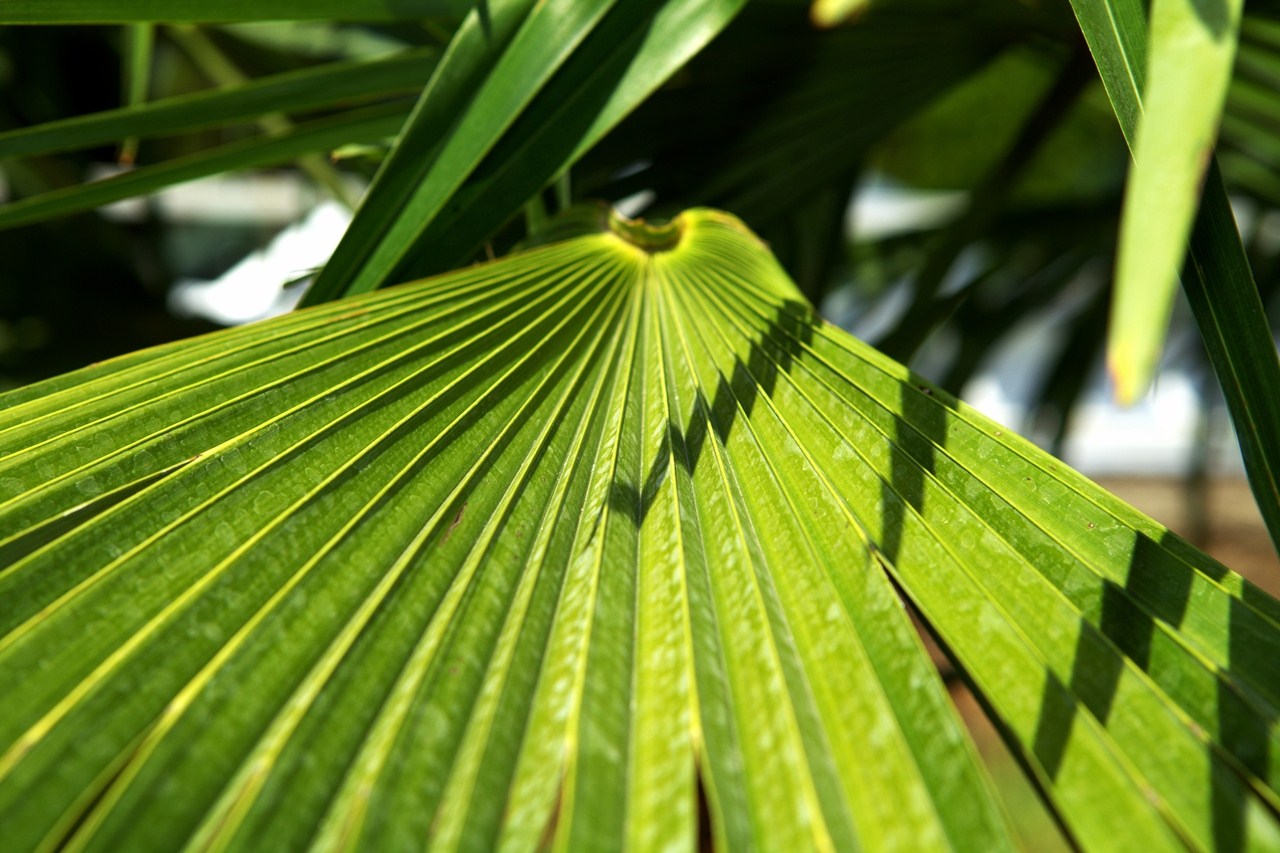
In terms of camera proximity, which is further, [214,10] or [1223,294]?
[214,10]

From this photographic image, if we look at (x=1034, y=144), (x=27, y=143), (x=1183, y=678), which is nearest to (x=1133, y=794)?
(x=1183, y=678)

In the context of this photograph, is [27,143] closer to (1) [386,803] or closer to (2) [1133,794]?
(1) [386,803]

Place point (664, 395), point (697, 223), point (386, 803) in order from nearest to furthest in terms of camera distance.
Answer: point (386, 803)
point (664, 395)
point (697, 223)

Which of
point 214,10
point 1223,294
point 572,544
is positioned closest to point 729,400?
point 572,544

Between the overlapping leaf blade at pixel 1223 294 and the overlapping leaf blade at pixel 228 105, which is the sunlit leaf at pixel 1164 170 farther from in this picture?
the overlapping leaf blade at pixel 228 105

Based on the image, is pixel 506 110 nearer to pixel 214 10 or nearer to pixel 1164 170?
pixel 214 10

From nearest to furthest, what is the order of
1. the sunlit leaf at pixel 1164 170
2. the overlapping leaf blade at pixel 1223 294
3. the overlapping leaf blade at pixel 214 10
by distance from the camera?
the sunlit leaf at pixel 1164 170 → the overlapping leaf blade at pixel 1223 294 → the overlapping leaf blade at pixel 214 10

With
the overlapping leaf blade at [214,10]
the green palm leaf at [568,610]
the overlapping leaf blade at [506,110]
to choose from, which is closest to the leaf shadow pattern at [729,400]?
the green palm leaf at [568,610]
